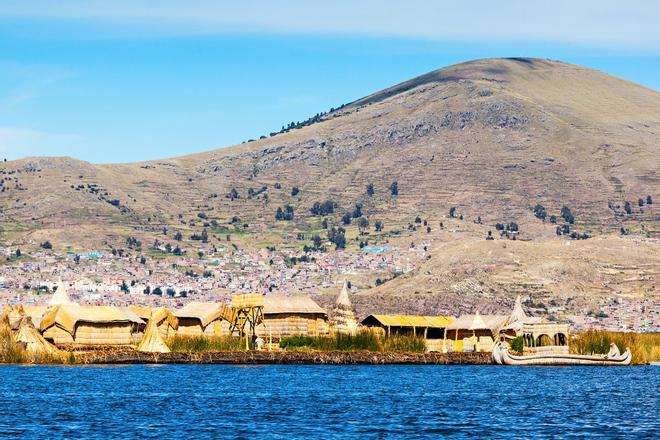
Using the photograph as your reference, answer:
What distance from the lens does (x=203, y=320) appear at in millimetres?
116125

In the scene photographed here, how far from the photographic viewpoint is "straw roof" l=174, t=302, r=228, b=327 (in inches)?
4569

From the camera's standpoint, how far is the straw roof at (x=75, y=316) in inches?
4112

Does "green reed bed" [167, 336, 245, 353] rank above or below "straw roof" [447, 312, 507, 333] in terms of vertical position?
below

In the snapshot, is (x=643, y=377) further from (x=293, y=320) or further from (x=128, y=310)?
(x=128, y=310)

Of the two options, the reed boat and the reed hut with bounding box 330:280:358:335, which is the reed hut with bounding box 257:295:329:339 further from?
the reed boat

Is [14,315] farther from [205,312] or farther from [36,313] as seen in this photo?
[205,312]

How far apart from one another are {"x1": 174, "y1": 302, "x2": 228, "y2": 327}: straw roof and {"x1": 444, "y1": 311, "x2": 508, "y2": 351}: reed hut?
2011 centimetres

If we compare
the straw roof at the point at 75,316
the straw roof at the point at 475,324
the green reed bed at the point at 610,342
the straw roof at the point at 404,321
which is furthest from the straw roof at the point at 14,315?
the green reed bed at the point at 610,342

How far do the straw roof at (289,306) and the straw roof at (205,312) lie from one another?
3.86m

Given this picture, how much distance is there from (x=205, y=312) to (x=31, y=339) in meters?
23.1

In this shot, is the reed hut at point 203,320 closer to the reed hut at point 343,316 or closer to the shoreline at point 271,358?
the reed hut at point 343,316

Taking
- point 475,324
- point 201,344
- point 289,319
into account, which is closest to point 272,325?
point 289,319

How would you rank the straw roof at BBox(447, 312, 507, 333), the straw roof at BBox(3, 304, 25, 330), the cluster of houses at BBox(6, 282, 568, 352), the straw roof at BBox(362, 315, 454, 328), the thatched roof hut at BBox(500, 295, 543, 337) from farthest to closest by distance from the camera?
the thatched roof hut at BBox(500, 295, 543, 337), the straw roof at BBox(447, 312, 507, 333), the straw roof at BBox(362, 315, 454, 328), the straw roof at BBox(3, 304, 25, 330), the cluster of houses at BBox(6, 282, 568, 352)

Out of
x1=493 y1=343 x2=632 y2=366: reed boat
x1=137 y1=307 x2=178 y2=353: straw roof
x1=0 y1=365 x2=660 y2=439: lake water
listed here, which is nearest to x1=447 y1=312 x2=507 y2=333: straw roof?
x1=493 y1=343 x2=632 y2=366: reed boat
